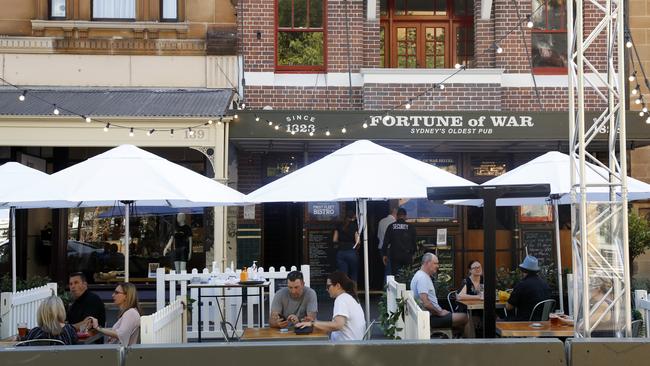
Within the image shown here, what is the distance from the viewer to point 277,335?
312 inches

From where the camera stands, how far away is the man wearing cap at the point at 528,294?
9148mm

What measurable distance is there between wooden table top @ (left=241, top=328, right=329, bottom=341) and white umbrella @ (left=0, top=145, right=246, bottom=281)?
161 cm

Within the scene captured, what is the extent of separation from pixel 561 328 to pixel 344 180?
2795mm

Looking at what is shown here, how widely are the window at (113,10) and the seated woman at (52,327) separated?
357 inches

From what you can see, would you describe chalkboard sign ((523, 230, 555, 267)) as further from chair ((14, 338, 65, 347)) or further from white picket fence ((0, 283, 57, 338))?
chair ((14, 338, 65, 347))

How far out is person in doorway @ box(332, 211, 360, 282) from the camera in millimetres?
14516

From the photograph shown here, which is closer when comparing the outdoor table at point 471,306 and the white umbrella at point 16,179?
the white umbrella at point 16,179

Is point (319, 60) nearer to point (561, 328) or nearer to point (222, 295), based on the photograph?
point (222, 295)

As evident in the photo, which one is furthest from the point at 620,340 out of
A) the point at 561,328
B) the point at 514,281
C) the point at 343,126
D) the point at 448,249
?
the point at 448,249

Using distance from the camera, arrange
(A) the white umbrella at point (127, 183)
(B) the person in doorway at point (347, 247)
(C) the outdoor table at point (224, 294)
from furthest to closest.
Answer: (B) the person in doorway at point (347, 247), (C) the outdoor table at point (224, 294), (A) the white umbrella at point (127, 183)

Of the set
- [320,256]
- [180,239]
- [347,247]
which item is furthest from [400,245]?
[180,239]

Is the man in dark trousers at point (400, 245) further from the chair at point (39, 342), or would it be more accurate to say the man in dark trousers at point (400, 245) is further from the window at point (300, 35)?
the chair at point (39, 342)

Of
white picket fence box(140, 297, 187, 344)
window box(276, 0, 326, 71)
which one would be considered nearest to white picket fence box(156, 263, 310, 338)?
white picket fence box(140, 297, 187, 344)

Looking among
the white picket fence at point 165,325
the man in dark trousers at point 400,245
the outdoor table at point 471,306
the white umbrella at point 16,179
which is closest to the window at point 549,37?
the man in dark trousers at point 400,245
